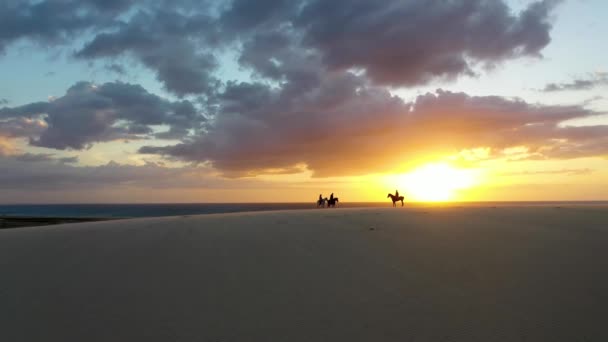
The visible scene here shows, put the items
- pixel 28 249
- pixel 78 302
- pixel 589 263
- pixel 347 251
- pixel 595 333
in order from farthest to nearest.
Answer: pixel 28 249 < pixel 347 251 < pixel 589 263 < pixel 78 302 < pixel 595 333

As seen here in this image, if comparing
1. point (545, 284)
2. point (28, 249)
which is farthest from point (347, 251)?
point (28, 249)

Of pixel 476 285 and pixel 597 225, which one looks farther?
pixel 597 225

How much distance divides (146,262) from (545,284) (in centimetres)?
627

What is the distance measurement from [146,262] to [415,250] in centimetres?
489

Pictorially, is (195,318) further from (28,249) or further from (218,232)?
(28,249)

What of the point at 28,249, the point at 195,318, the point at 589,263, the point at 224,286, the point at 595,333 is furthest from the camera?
the point at 28,249

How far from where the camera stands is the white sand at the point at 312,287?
14.0 ft

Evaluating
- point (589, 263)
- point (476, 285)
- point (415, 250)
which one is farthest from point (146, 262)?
point (589, 263)

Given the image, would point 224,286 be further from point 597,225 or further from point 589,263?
point 597,225

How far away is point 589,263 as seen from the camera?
6.14 meters

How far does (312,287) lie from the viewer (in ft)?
17.7

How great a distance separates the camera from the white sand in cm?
427

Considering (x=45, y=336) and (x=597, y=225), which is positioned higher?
(x=597, y=225)

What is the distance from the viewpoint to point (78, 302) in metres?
5.08
